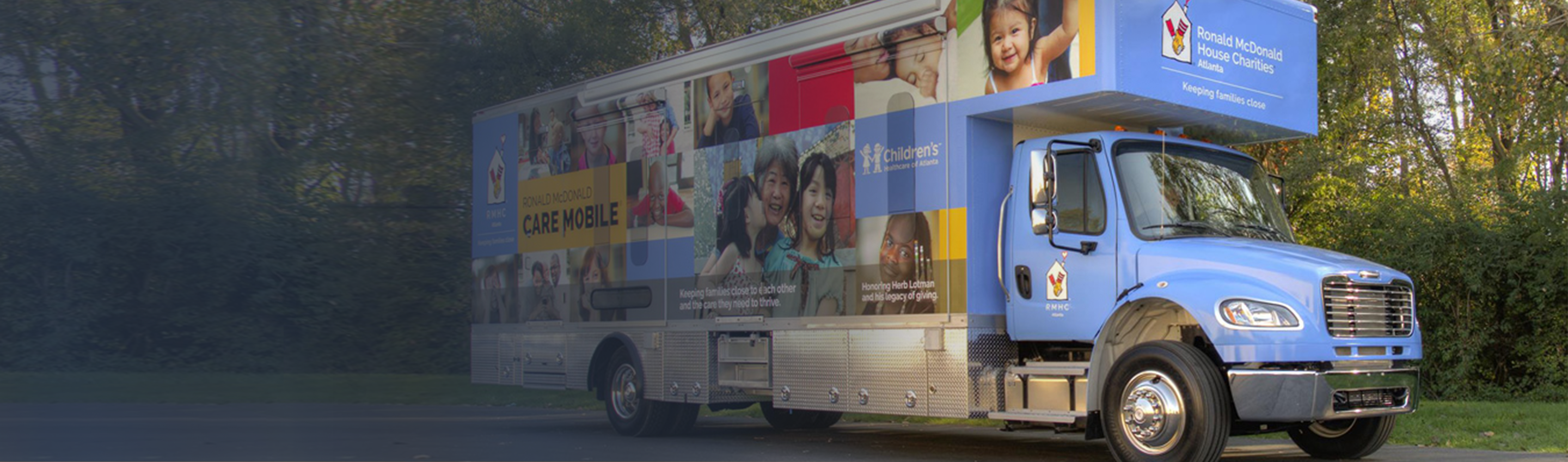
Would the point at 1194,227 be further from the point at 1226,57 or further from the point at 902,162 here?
the point at 902,162

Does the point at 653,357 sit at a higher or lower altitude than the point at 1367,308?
lower

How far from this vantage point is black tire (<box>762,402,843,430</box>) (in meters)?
14.9

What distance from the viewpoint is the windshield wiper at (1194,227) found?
388 inches

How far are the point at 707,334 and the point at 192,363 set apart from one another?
843 centimetres

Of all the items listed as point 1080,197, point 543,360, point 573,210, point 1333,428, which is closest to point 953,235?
point 1080,197

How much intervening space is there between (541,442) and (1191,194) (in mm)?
5986

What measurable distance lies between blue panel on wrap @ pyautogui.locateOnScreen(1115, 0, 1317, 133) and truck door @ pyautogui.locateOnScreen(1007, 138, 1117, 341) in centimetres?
67

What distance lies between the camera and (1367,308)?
9492 mm

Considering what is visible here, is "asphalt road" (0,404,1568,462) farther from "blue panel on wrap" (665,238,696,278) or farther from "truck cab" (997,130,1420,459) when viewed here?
"blue panel on wrap" (665,238,696,278)

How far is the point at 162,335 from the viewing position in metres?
3.95

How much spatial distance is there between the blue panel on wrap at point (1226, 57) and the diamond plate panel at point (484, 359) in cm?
781

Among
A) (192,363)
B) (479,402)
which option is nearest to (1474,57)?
(479,402)

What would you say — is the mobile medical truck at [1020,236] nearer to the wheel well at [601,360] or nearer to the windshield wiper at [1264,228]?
the windshield wiper at [1264,228]

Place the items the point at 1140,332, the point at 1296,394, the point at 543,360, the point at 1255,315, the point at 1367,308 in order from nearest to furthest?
the point at 1296,394 < the point at 1255,315 < the point at 1367,308 < the point at 1140,332 < the point at 543,360
